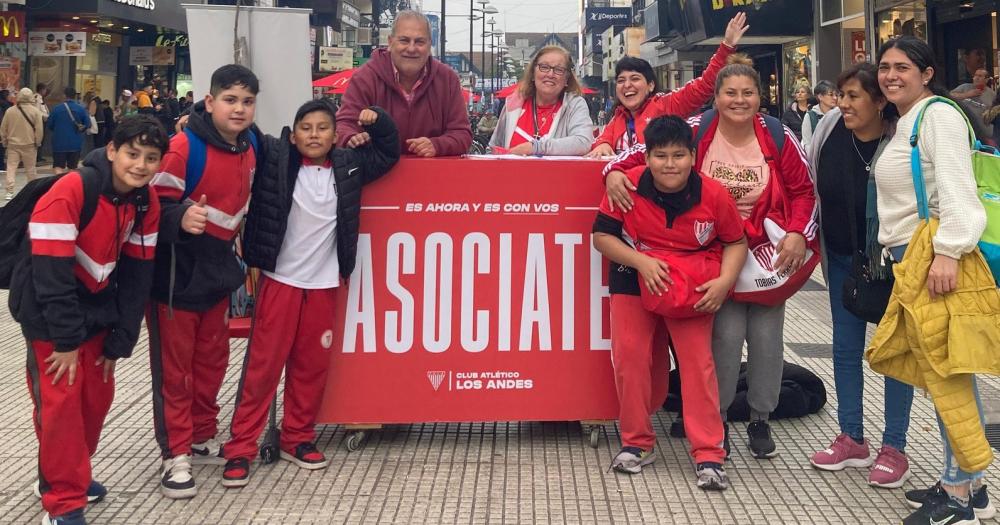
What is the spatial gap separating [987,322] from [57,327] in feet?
10.7

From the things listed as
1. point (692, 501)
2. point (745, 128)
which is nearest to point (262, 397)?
point (692, 501)

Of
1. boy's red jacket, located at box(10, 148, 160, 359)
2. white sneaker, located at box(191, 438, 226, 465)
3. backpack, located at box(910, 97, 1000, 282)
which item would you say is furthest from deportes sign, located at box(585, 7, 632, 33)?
boy's red jacket, located at box(10, 148, 160, 359)

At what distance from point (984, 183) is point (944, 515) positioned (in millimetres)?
1230

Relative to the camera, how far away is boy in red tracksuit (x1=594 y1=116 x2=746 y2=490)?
421 cm

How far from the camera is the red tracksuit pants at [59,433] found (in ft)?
12.0

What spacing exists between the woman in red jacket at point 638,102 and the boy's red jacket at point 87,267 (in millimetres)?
2433

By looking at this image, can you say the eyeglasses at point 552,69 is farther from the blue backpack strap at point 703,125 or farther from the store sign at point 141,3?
the store sign at point 141,3

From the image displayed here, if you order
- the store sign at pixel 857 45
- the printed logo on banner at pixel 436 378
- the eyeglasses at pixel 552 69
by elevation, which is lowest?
the printed logo on banner at pixel 436 378

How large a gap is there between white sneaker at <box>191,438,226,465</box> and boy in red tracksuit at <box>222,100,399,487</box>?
22 centimetres

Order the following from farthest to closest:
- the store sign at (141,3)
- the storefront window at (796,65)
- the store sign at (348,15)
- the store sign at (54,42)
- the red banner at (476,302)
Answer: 1. the store sign at (348,15)
2. the store sign at (141,3)
3. the store sign at (54,42)
4. the storefront window at (796,65)
5. the red banner at (476,302)

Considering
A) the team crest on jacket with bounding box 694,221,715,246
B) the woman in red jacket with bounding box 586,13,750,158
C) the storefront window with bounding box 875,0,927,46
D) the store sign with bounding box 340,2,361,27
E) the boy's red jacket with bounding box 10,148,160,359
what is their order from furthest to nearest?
the store sign with bounding box 340,2,361,27 < the storefront window with bounding box 875,0,927,46 < the woman in red jacket with bounding box 586,13,750,158 < the team crest on jacket with bounding box 694,221,715,246 < the boy's red jacket with bounding box 10,148,160,359

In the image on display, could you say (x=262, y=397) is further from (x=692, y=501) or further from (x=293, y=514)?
(x=692, y=501)

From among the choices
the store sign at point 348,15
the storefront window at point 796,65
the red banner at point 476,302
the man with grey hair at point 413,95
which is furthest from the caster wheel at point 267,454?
the store sign at point 348,15

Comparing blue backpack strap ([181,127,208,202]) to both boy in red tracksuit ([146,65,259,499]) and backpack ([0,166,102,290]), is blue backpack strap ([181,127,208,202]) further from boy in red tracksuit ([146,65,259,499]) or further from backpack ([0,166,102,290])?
backpack ([0,166,102,290])
